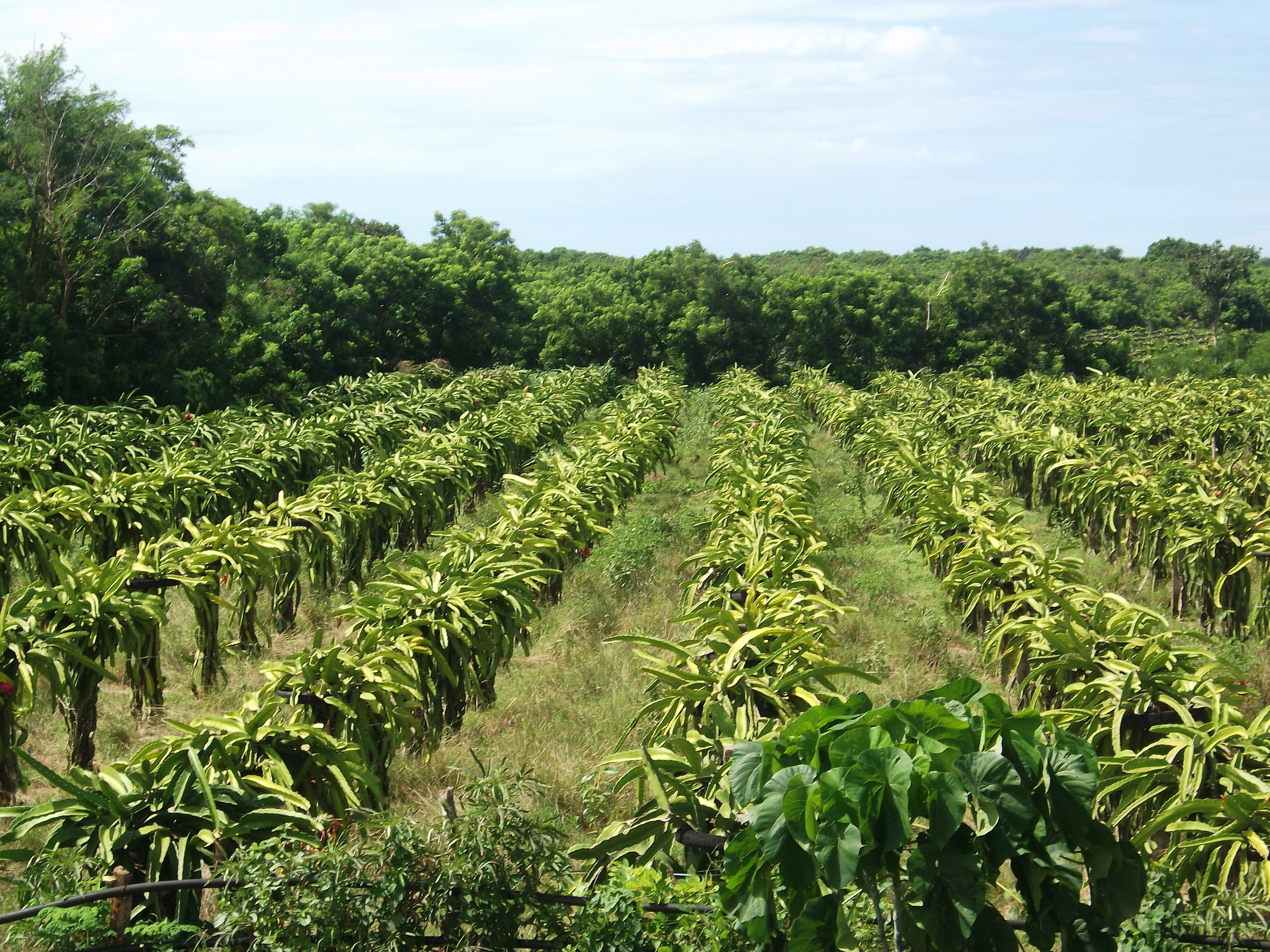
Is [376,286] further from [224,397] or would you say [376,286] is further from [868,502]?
[868,502]

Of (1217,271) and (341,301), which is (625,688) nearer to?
(341,301)

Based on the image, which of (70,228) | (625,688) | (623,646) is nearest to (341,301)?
(70,228)

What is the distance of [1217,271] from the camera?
42.4m

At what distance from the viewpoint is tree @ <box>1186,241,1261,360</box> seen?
139 feet

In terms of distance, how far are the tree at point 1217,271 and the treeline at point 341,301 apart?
50.0ft

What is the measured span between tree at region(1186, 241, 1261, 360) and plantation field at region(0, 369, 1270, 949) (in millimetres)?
37417

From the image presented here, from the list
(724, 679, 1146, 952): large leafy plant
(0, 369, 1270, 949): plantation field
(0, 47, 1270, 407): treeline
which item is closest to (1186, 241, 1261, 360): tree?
(0, 47, 1270, 407): treeline

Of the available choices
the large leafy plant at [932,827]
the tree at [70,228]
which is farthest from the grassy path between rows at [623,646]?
the tree at [70,228]

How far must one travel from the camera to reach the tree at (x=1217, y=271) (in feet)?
139

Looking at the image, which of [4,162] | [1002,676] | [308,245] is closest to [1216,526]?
[1002,676]

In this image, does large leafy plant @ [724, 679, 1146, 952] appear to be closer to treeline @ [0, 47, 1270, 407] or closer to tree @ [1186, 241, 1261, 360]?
treeline @ [0, 47, 1270, 407]

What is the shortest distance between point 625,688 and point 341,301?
61.0ft

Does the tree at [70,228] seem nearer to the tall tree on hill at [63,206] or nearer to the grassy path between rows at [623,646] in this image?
the tall tree on hill at [63,206]

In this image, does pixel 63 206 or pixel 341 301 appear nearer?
pixel 63 206
